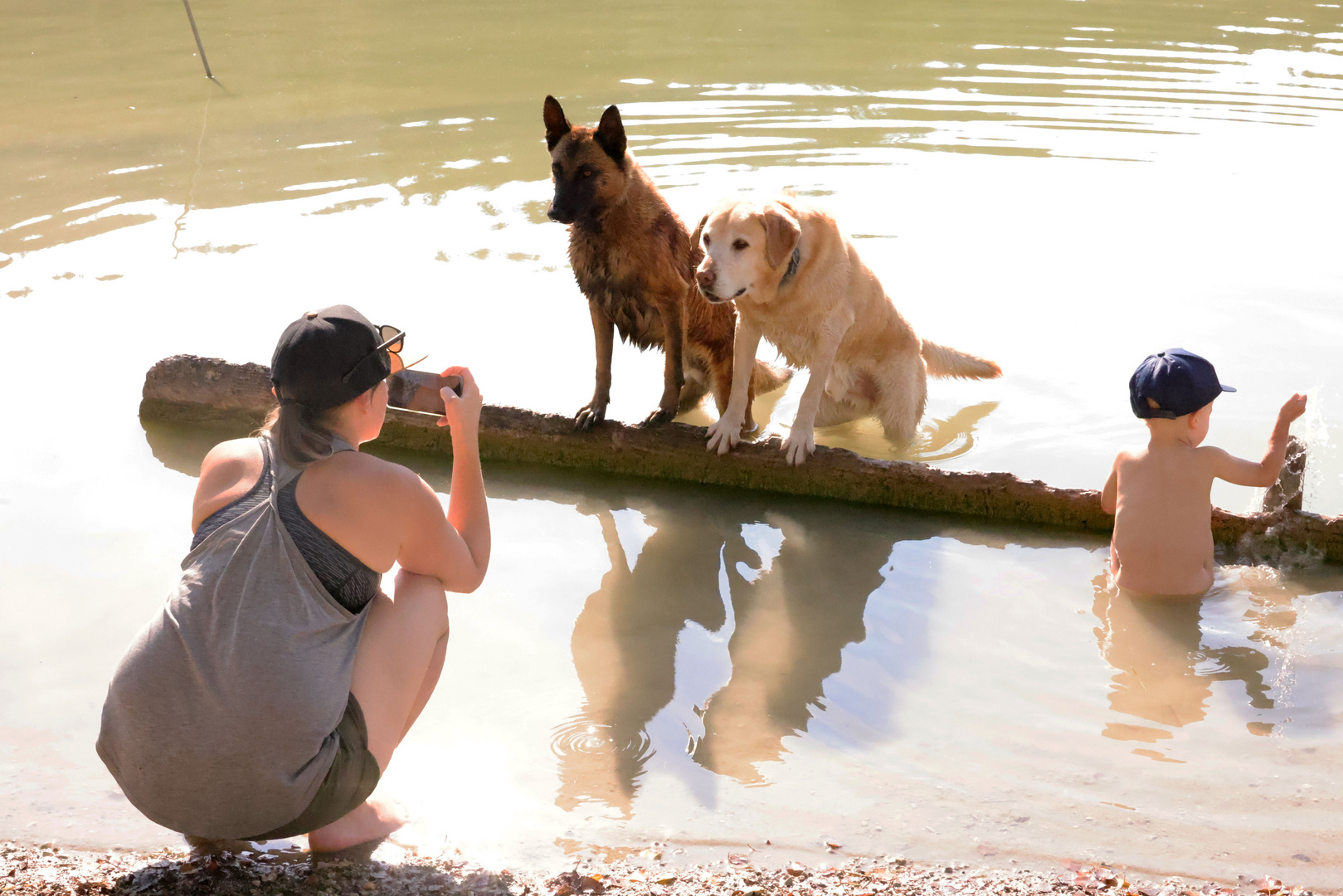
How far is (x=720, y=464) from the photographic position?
15.9ft

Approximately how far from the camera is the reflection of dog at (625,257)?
4.54 meters

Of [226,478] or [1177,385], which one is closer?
[226,478]

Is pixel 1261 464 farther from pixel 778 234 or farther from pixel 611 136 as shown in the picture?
pixel 611 136

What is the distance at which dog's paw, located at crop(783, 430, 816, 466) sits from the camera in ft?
15.2

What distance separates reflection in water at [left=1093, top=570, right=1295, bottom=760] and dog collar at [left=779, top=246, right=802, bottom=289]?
170 centimetres

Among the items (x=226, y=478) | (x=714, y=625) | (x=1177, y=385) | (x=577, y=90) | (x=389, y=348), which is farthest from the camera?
(x=577, y=90)

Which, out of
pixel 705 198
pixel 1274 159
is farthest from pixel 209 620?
pixel 1274 159

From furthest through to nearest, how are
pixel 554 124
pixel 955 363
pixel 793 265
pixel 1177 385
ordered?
pixel 955 363, pixel 554 124, pixel 793 265, pixel 1177 385

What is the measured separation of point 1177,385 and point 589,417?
2408 mm

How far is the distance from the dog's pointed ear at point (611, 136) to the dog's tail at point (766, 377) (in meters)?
1.57

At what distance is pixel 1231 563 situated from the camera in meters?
4.22

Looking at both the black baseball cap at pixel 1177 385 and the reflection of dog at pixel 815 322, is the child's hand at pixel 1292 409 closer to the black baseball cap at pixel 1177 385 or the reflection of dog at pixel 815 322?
the black baseball cap at pixel 1177 385

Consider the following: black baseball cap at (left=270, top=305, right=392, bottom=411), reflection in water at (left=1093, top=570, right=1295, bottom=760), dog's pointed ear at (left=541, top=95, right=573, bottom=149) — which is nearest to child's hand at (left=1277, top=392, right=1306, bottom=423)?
reflection in water at (left=1093, top=570, right=1295, bottom=760)

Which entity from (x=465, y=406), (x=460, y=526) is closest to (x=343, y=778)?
(x=460, y=526)
